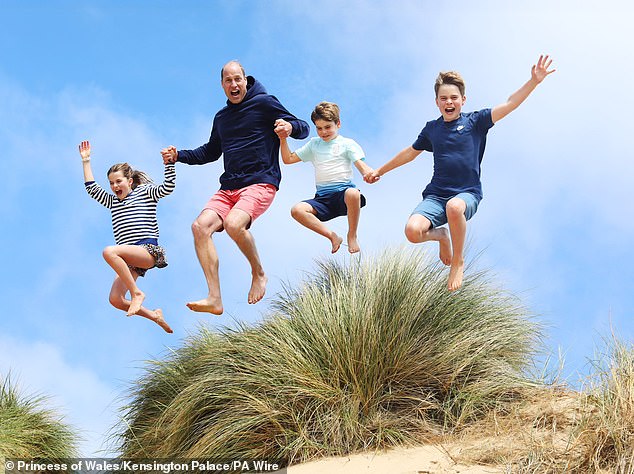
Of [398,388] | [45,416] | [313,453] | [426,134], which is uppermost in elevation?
[426,134]

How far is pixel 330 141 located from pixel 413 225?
1.66 meters

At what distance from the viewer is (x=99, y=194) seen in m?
8.22

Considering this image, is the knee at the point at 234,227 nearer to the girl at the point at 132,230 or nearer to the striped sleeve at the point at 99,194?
the girl at the point at 132,230

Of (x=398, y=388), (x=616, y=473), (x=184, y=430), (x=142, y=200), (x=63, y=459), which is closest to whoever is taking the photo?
(x=616, y=473)

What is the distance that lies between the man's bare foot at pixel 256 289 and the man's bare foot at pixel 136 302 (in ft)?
3.49

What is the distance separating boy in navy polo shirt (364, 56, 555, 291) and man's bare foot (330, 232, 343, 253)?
41.9 inches

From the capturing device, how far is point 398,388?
695cm

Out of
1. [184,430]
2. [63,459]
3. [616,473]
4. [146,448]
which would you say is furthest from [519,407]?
[63,459]

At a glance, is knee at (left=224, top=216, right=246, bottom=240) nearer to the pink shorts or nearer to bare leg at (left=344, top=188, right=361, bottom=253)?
the pink shorts

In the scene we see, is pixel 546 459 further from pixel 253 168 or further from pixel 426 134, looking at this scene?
pixel 253 168

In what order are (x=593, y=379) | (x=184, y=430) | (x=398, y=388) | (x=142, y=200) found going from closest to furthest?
(x=593, y=379), (x=398, y=388), (x=184, y=430), (x=142, y=200)

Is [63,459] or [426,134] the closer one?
[426,134]

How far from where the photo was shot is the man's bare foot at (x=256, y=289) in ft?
26.1

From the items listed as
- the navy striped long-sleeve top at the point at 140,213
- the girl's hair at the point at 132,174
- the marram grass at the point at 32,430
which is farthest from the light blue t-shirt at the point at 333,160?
the marram grass at the point at 32,430
